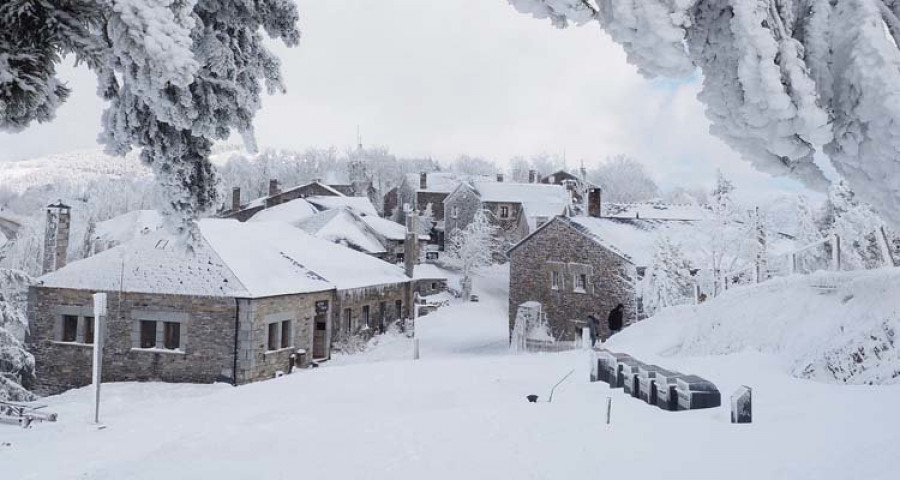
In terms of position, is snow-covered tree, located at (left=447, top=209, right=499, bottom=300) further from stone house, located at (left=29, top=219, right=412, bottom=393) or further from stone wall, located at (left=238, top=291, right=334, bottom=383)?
stone house, located at (left=29, top=219, right=412, bottom=393)

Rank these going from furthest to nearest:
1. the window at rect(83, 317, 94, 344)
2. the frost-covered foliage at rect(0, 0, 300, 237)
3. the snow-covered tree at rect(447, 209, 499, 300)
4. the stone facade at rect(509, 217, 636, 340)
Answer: the snow-covered tree at rect(447, 209, 499, 300), the stone facade at rect(509, 217, 636, 340), the window at rect(83, 317, 94, 344), the frost-covered foliage at rect(0, 0, 300, 237)

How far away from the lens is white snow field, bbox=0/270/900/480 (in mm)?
5785

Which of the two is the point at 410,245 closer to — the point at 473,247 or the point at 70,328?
the point at 70,328

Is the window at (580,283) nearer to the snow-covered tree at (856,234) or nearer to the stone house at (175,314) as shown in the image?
the snow-covered tree at (856,234)

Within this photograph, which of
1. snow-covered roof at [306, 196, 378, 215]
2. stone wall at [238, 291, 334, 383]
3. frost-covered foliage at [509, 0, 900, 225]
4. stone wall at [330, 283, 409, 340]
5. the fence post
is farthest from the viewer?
snow-covered roof at [306, 196, 378, 215]

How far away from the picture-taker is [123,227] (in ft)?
134

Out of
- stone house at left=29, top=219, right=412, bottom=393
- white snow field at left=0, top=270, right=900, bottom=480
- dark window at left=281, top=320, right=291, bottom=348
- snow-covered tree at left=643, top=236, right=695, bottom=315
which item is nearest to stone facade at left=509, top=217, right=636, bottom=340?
snow-covered tree at left=643, top=236, right=695, bottom=315

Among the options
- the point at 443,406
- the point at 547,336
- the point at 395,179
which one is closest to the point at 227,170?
the point at 395,179

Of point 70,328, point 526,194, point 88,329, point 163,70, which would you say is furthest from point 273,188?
point 163,70

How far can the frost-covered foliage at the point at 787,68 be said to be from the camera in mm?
4598

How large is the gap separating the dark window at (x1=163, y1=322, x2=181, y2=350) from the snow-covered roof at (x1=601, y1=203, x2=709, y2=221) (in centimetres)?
2159

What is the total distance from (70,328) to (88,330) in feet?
Answer: 2.27

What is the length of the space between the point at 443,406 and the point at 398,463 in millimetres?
3269

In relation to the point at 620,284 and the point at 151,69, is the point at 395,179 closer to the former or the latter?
the point at 620,284
